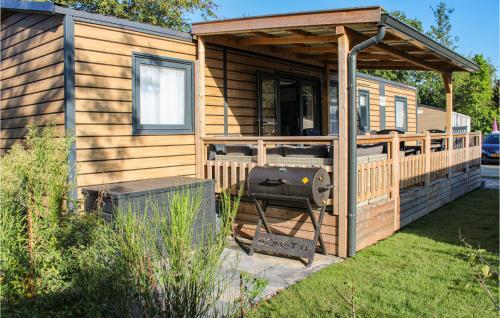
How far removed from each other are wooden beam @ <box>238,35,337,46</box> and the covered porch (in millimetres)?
16

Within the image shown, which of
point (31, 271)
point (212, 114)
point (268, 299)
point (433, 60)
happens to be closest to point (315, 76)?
point (433, 60)

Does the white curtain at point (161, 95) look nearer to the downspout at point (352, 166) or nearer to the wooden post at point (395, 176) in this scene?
the downspout at point (352, 166)

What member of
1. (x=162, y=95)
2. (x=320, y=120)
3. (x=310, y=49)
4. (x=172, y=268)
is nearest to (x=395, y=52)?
(x=310, y=49)

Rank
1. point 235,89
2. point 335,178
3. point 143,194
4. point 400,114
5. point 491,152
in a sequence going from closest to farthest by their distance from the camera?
1. point 143,194
2. point 335,178
3. point 235,89
4. point 400,114
5. point 491,152

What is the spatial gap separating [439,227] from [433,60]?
11.9 ft

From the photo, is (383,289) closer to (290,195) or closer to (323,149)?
(290,195)

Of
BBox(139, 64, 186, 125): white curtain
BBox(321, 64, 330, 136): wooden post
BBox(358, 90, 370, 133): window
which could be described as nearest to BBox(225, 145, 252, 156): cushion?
BBox(139, 64, 186, 125): white curtain

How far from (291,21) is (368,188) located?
243 centimetres

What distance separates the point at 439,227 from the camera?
22.8ft

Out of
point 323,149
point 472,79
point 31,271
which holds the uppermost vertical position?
point 472,79

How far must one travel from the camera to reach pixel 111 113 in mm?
5938

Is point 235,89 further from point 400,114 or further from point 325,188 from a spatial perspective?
point 400,114

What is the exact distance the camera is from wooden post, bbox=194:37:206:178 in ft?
22.4

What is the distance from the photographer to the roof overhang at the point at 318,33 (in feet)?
18.0
